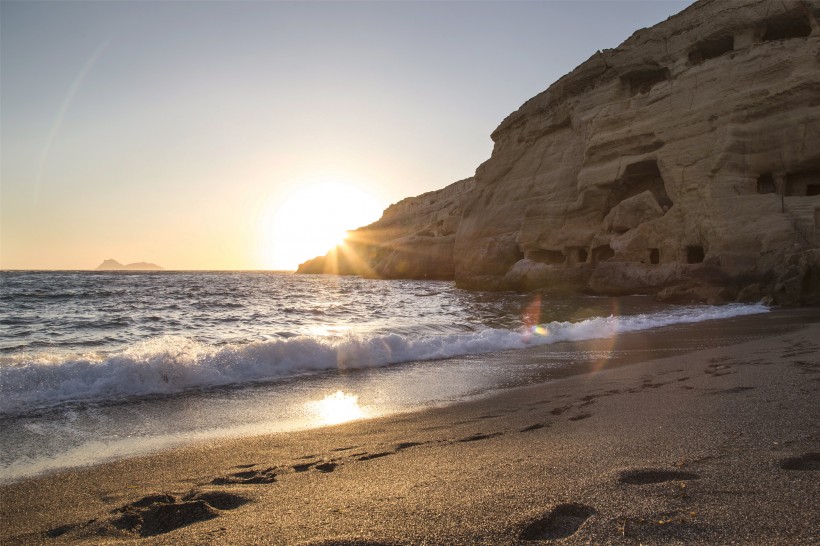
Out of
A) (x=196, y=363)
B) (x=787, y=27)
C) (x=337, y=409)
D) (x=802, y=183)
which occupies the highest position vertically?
(x=787, y=27)

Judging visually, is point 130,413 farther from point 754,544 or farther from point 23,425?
point 754,544

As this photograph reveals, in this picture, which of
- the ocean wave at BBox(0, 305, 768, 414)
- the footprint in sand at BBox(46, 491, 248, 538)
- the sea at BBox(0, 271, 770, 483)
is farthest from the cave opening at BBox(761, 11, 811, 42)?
the footprint in sand at BBox(46, 491, 248, 538)

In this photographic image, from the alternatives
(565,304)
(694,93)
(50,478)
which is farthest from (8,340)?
(694,93)

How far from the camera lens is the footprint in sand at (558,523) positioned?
7.87 ft

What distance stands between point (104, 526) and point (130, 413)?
338cm

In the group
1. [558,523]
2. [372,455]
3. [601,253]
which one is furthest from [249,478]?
[601,253]

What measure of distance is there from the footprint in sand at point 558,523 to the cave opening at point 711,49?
107 ft

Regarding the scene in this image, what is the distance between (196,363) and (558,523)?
657cm

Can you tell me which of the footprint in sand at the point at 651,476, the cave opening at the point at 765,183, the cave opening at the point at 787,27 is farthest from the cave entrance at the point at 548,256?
the footprint in sand at the point at 651,476

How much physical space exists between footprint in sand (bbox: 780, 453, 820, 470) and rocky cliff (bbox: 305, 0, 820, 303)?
2039 cm

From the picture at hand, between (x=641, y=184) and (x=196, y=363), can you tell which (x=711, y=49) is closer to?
(x=641, y=184)

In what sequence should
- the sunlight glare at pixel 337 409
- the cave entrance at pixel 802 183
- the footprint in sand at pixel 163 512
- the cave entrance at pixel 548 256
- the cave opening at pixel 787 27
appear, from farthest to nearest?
1. the cave entrance at pixel 548 256
2. the cave opening at pixel 787 27
3. the cave entrance at pixel 802 183
4. the sunlight glare at pixel 337 409
5. the footprint in sand at pixel 163 512

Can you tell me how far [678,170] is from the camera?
90.1ft

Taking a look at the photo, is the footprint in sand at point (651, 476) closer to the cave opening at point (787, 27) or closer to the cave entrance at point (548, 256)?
the cave opening at point (787, 27)
